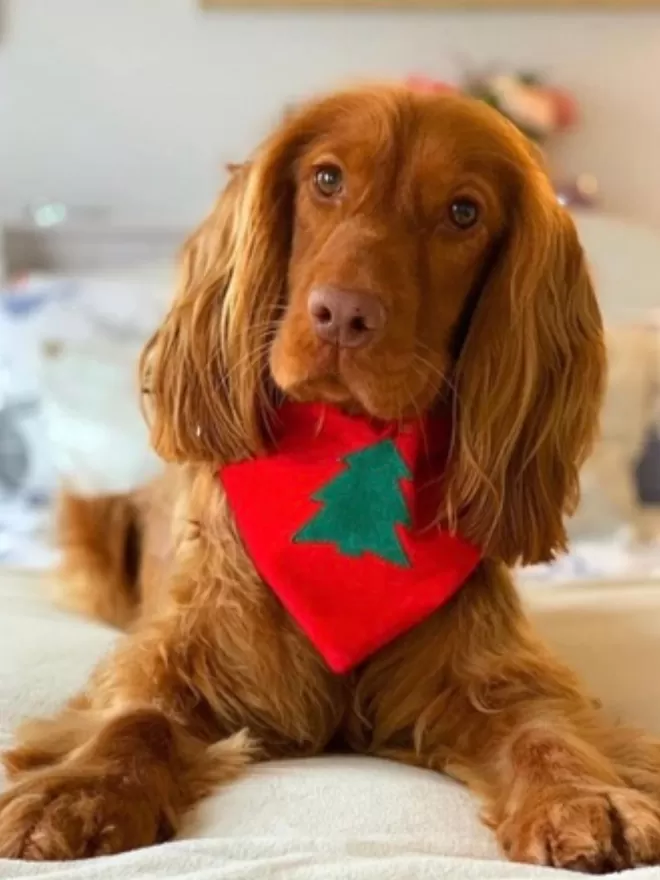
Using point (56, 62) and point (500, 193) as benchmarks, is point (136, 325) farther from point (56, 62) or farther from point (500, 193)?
point (500, 193)

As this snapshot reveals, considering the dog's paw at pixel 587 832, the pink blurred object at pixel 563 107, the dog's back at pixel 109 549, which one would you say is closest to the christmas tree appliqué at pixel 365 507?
the dog's paw at pixel 587 832

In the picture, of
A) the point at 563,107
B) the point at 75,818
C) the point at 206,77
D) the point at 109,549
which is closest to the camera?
the point at 75,818

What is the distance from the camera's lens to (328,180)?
4.58 feet

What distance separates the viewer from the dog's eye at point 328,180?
4.54 ft

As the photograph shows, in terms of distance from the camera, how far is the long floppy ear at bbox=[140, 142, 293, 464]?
144cm

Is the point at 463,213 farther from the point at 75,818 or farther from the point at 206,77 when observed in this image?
the point at 206,77

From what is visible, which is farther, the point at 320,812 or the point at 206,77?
the point at 206,77

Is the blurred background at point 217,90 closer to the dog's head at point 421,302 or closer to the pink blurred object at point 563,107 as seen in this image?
the pink blurred object at point 563,107

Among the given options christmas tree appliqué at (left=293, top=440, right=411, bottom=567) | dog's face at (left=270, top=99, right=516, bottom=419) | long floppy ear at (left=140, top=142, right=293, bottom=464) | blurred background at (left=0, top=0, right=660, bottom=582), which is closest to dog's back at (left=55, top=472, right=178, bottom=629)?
long floppy ear at (left=140, top=142, right=293, bottom=464)

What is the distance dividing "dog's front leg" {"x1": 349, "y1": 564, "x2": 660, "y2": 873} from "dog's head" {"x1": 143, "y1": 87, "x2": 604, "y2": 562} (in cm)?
9

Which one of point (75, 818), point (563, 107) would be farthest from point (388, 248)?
point (563, 107)

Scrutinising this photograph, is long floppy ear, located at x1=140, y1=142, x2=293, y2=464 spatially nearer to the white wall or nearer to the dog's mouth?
the dog's mouth

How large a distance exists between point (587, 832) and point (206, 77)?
8.37 ft

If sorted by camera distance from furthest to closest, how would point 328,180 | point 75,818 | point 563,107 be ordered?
point 563,107
point 328,180
point 75,818
